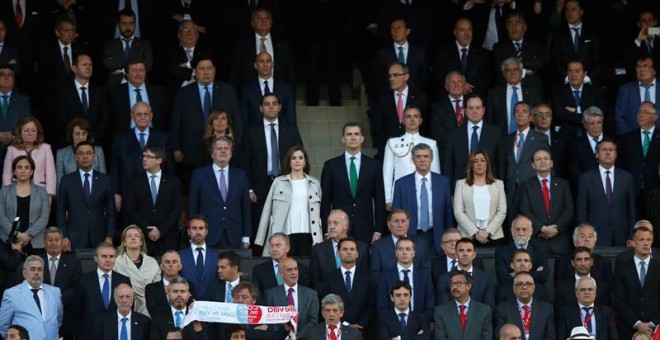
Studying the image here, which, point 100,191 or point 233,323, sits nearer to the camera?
point 233,323

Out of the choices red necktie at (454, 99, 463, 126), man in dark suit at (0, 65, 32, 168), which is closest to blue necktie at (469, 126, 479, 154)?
red necktie at (454, 99, 463, 126)

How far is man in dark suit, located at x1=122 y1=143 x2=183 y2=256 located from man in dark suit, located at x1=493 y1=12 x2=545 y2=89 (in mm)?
4601

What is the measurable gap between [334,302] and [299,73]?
6805 millimetres

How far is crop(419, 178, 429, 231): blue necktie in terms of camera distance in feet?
69.5

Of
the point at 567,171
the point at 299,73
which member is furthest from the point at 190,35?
the point at 567,171

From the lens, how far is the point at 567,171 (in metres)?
22.7

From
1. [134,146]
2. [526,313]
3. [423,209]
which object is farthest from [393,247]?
[134,146]

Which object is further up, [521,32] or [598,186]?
[521,32]

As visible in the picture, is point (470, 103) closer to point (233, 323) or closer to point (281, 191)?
point (281, 191)

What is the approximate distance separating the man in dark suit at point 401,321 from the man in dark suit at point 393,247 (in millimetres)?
694

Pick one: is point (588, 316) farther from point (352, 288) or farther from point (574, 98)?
point (574, 98)

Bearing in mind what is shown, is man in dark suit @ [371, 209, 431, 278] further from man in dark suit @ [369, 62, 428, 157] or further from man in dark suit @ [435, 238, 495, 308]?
man in dark suit @ [369, 62, 428, 157]

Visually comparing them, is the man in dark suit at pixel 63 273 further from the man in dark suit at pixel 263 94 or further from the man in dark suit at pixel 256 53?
the man in dark suit at pixel 256 53

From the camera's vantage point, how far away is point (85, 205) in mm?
20953
